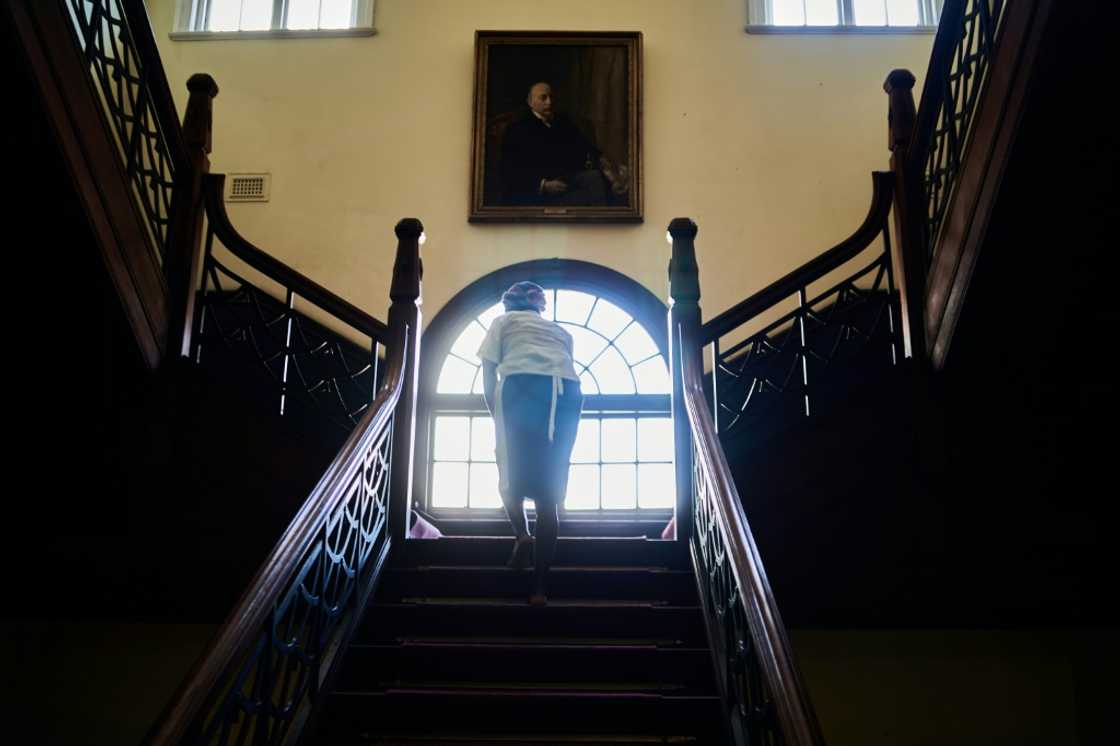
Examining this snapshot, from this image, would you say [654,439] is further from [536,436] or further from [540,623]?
[540,623]

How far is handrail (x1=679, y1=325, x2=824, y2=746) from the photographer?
2.65m

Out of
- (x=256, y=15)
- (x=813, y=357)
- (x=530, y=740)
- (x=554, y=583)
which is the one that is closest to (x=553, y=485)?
(x=554, y=583)

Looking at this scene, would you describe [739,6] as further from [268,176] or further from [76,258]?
[76,258]

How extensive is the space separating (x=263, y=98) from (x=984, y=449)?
5.59 metres

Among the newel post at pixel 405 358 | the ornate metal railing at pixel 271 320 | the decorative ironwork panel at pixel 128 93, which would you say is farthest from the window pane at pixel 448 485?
the decorative ironwork panel at pixel 128 93

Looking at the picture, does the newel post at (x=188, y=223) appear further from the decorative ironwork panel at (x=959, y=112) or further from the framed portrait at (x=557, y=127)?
the decorative ironwork panel at (x=959, y=112)

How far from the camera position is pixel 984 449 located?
4.99m

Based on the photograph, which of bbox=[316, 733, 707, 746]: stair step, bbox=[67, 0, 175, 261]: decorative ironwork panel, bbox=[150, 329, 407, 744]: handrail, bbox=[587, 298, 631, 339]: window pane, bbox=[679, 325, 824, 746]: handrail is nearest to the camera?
bbox=[679, 325, 824, 746]: handrail

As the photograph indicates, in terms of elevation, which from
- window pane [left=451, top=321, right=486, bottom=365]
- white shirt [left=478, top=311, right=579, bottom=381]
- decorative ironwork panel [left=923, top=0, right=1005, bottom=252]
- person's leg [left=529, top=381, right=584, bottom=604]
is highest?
decorative ironwork panel [left=923, top=0, right=1005, bottom=252]

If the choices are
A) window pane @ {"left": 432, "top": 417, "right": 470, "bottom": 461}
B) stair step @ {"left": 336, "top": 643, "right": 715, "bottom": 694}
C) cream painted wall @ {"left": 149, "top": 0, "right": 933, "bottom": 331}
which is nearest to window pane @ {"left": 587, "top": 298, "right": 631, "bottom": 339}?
cream painted wall @ {"left": 149, "top": 0, "right": 933, "bottom": 331}

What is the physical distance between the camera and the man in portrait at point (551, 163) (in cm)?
791

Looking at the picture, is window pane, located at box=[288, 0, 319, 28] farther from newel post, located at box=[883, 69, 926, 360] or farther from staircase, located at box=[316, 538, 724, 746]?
staircase, located at box=[316, 538, 724, 746]

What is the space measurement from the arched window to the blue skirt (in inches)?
108

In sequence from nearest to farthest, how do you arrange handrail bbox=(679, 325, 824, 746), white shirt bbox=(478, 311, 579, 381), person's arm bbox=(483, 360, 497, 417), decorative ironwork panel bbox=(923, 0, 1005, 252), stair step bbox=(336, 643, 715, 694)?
handrail bbox=(679, 325, 824, 746), stair step bbox=(336, 643, 715, 694), decorative ironwork panel bbox=(923, 0, 1005, 252), white shirt bbox=(478, 311, 579, 381), person's arm bbox=(483, 360, 497, 417)
